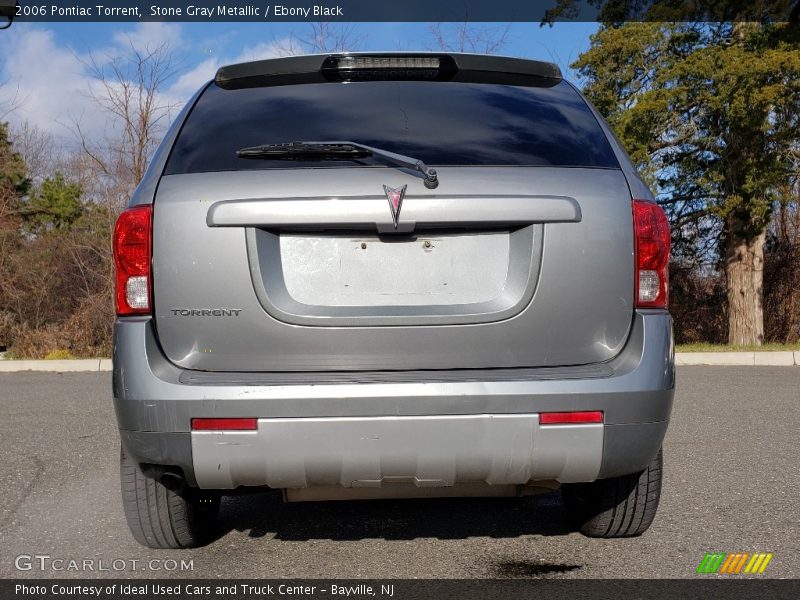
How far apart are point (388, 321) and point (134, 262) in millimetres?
846

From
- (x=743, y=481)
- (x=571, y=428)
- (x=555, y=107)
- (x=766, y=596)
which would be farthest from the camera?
(x=743, y=481)

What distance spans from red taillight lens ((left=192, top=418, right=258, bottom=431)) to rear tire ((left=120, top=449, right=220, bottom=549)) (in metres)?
0.56

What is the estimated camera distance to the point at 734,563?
337 centimetres

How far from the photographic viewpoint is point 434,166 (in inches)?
113

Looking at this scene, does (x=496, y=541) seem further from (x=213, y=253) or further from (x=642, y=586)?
(x=213, y=253)

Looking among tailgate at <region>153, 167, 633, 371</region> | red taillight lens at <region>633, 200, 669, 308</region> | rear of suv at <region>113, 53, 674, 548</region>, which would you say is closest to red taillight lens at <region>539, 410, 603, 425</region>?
rear of suv at <region>113, 53, 674, 548</region>

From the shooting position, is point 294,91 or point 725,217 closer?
point 294,91

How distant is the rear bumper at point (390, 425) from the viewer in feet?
8.82

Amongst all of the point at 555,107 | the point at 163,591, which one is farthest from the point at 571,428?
the point at 163,591

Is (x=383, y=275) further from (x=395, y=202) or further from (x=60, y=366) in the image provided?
(x=60, y=366)

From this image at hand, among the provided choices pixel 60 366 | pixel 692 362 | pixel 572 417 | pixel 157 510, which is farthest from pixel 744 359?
pixel 157 510

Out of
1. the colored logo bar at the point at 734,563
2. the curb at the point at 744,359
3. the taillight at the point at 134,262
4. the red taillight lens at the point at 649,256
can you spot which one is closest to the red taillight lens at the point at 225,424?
the taillight at the point at 134,262

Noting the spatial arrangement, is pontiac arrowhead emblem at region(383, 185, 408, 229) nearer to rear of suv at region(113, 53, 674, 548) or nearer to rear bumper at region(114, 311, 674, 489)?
rear of suv at region(113, 53, 674, 548)

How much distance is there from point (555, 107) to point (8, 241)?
61.0 feet
